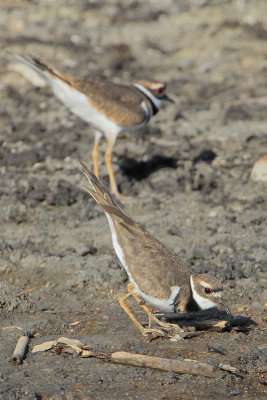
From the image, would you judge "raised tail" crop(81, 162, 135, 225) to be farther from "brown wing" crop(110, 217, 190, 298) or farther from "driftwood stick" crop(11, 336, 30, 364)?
"driftwood stick" crop(11, 336, 30, 364)

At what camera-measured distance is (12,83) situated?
38.1ft

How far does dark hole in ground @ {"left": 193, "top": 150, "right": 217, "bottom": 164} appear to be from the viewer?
899 cm

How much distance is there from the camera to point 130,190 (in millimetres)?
8156

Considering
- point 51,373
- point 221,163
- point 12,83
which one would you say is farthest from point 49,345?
point 12,83

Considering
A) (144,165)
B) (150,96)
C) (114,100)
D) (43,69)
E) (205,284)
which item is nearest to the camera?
(205,284)

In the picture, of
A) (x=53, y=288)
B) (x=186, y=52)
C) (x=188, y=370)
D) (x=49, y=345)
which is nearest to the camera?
(x=188, y=370)

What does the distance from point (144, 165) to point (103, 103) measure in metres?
1.08

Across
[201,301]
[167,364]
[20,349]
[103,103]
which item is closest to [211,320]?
[201,301]

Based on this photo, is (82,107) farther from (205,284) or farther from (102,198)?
(205,284)

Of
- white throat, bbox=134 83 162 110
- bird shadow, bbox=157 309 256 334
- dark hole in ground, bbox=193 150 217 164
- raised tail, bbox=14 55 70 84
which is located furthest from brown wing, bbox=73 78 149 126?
bird shadow, bbox=157 309 256 334

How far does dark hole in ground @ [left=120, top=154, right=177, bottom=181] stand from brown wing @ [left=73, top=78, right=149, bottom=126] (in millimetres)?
621

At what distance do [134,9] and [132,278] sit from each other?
39.3ft

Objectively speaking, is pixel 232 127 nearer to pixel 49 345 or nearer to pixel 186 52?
pixel 186 52

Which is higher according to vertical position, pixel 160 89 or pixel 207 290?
pixel 207 290
